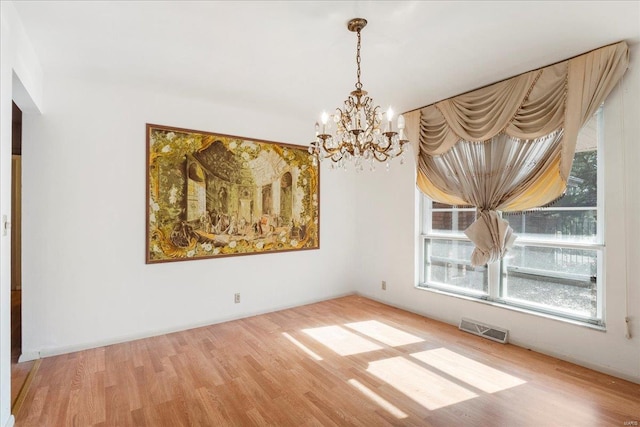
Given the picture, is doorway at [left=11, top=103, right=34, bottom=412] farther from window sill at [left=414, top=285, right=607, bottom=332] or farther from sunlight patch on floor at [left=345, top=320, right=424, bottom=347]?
window sill at [left=414, top=285, right=607, bottom=332]

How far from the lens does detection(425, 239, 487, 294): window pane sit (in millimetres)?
3741

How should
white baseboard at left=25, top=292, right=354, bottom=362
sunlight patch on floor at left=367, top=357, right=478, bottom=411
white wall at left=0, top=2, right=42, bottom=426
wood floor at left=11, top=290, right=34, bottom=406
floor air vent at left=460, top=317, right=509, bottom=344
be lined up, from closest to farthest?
1. white wall at left=0, top=2, right=42, bottom=426
2. sunlight patch on floor at left=367, top=357, right=478, bottom=411
3. wood floor at left=11, top=290, right=34, bottom=406
4. white baseboard at left=25, top=292, right=354, bottom=362
5. floor air vent at left=460, top=317, right=509, bottom=344

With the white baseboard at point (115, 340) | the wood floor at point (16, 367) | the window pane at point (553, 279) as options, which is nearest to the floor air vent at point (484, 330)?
the window pane at point (553, 279)

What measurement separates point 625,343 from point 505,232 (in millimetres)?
1235

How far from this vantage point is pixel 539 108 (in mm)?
2922

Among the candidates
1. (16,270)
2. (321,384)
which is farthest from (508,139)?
(16,270)

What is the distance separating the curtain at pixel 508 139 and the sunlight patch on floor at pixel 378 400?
72.3 inches

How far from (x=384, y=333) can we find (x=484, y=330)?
1067mm

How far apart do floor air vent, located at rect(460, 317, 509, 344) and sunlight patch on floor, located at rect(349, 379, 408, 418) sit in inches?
66.0

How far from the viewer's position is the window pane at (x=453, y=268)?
3741 mm

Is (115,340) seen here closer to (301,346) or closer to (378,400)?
(301,346)

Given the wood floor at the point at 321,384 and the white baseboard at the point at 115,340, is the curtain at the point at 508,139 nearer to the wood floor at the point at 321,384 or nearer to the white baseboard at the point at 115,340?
the wood floor at the point at 321,384

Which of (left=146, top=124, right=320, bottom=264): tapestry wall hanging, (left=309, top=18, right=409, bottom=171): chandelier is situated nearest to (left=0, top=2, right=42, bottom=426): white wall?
(left=146, top=124, right=320, bottom=264): tapestry wall hanging

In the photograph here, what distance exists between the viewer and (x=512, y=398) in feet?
7.72
